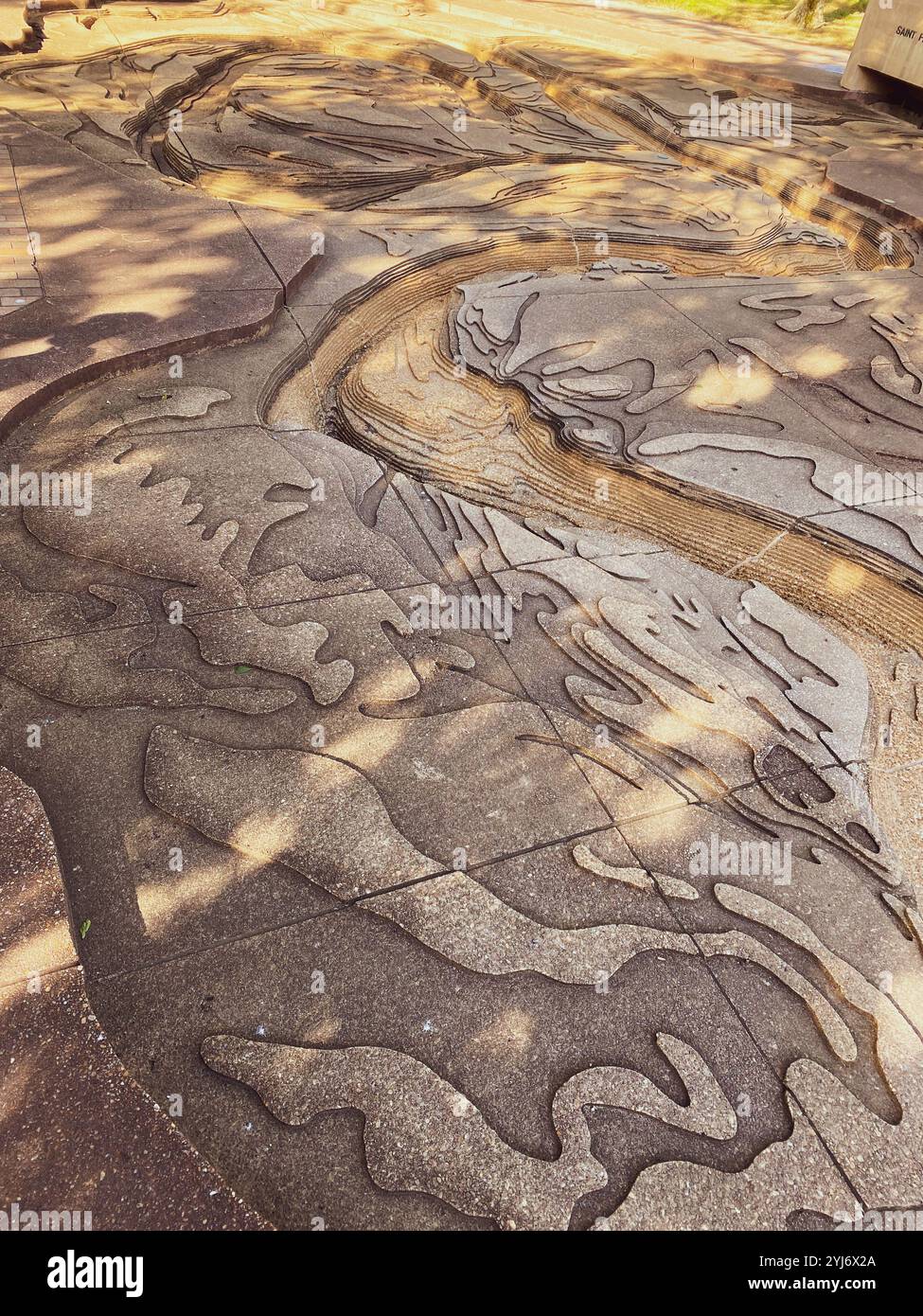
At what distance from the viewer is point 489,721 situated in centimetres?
383

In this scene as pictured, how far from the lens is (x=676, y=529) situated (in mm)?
5777

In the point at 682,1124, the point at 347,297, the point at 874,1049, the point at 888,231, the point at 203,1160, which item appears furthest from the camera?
the point at 888,231

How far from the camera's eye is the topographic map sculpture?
2.70 meters

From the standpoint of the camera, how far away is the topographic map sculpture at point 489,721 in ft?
8.85

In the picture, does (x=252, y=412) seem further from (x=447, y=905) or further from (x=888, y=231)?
(x=888, y=231)

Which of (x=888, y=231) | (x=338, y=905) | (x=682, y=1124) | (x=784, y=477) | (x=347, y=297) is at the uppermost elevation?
(x=888, y=231)

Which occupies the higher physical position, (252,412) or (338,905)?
(252,412)

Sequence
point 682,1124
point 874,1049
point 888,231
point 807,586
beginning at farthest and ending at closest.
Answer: point 888,231 < point 807,586 < point 874,1049 < point 682,1124

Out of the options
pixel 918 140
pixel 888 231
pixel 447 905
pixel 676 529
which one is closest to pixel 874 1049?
pixel 447 905

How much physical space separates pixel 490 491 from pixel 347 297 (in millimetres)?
2532

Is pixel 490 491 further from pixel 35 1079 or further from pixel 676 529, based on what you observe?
pixel 35 1079

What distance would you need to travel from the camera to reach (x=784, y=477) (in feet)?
19.0

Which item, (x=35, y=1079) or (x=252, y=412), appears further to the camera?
(x=252, y=412)

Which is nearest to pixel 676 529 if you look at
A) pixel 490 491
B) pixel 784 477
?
pixel 784 477
